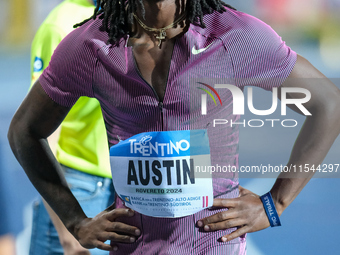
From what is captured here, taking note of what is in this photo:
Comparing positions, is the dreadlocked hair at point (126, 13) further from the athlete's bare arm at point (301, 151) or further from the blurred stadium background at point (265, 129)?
the blurred stadium background at point (265, 129)

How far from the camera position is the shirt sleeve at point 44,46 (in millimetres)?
Answer: 1969

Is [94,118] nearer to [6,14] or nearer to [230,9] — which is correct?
[230,9]

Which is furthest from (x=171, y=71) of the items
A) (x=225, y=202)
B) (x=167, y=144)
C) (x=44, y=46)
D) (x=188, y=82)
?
(x=44, y=46)

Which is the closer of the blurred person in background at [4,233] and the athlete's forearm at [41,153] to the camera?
the athlete's forearm at [41,153]

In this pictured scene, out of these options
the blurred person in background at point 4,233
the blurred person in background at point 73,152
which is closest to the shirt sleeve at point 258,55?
the blurred person in background at point 73,152

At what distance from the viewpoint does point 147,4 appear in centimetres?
138

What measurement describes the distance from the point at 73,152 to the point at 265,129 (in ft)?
2.76

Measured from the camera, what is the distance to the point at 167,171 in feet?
4.37

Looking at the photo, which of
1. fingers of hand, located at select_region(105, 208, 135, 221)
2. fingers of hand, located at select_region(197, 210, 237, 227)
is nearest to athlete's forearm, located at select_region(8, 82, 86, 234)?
fingers of hand, located at select_region(105, 208, 135, 221)

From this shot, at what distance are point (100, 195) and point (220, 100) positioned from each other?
852 mm

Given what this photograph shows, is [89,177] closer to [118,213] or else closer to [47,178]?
[47,178]

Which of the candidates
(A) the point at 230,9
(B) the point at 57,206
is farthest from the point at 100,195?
(A) the point at 230,9

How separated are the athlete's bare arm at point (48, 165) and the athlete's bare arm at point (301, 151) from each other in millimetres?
281

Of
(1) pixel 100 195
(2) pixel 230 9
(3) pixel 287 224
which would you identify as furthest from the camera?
(3) pixel 287 224
